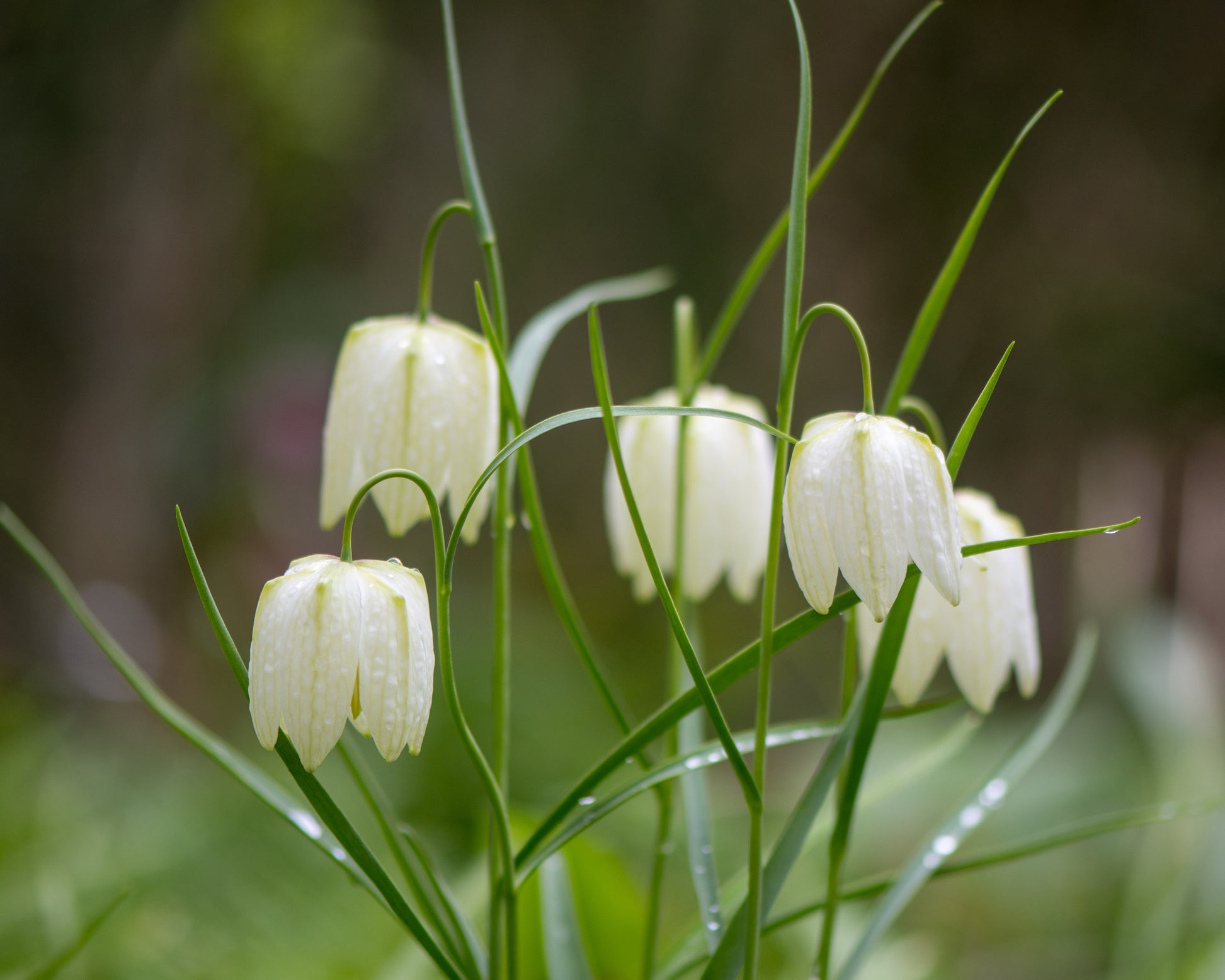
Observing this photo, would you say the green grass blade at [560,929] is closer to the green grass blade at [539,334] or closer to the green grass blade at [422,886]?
the green grass blade at [422,886]

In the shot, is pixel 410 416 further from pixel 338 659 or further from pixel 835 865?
pixel 835 865

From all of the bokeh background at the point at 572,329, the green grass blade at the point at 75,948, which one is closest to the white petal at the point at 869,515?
the green grass blade at the point at 75,948

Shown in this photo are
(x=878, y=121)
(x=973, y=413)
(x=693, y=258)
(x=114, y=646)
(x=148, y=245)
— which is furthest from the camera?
(x=693, y=258)

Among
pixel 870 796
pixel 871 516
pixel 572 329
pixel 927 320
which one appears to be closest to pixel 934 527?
pixel 871 516

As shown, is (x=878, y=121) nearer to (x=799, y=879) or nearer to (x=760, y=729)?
(x=799, y=879)

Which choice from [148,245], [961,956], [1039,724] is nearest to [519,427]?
[1039,724]
